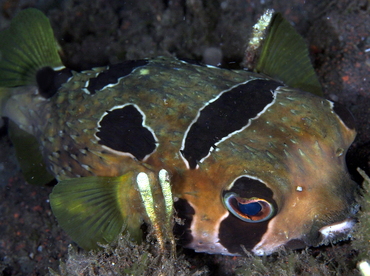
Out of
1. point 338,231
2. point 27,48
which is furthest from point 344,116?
point 27,48

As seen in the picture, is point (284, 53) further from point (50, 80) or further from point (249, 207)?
point (50, 80)

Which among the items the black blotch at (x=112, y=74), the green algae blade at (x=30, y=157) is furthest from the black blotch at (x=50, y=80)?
the green algae blade at (x=30, y=157)

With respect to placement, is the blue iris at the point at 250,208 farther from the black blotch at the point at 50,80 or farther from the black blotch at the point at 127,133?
the black blotch at the point at 50,80

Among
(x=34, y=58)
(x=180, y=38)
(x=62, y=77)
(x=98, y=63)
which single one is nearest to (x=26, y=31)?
(x=34, y=58)

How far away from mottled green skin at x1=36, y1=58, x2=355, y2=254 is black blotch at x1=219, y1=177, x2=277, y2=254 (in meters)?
0.04

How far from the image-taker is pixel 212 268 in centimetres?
265

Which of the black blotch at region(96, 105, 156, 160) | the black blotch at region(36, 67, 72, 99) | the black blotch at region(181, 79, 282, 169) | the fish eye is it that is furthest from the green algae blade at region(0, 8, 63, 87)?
the fish eye

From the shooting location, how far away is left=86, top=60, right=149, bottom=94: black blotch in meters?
2.71

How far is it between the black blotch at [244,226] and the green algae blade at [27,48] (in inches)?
93.1

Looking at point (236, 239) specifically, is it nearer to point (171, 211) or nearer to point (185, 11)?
point (171, 211)

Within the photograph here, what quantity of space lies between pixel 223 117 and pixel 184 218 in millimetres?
693

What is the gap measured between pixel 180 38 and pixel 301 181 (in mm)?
2791

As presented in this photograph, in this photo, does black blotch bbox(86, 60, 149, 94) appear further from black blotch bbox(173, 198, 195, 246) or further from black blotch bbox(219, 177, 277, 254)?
black blotch bbox(219, 177, 277, 254)

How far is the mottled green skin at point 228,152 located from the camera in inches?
73.1
